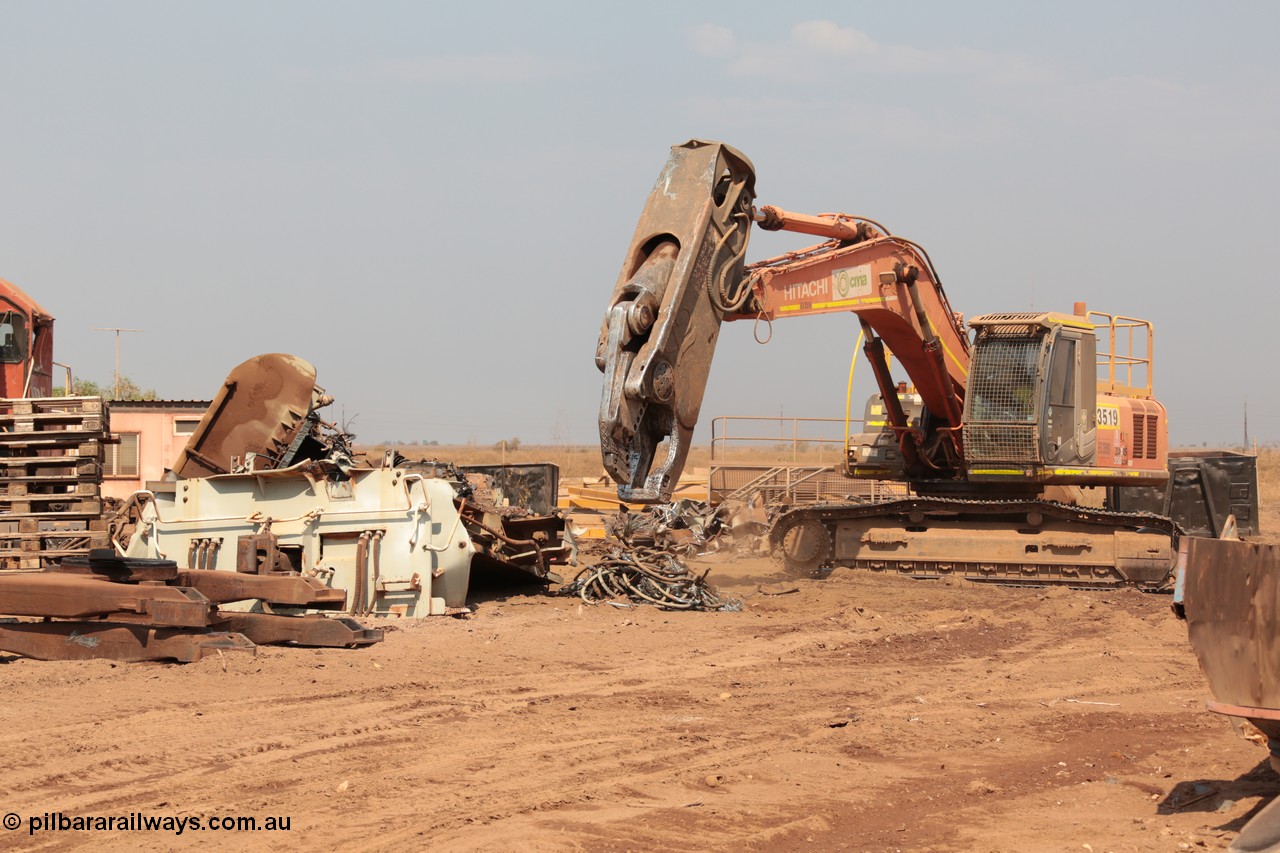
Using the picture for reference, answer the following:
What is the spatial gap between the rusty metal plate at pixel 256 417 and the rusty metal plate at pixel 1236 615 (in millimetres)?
8939

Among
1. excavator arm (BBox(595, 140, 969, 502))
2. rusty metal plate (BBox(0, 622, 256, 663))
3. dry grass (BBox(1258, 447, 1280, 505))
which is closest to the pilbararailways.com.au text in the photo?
rusty metal plate (BBox(0, 622, 256, 663))

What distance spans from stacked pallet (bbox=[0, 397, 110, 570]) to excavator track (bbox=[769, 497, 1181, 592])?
7.98 m

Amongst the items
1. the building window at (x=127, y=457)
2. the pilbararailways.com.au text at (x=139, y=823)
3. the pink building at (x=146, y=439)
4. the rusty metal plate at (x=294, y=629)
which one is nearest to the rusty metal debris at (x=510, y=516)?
the rusty metal plate at (x=294, y=629)

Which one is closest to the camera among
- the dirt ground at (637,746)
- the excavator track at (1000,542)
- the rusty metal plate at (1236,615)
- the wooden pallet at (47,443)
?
the rusty metal plate at (1236,615)

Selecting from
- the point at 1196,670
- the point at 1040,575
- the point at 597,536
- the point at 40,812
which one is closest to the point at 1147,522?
the point at 1040,575

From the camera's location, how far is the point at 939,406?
15.4 metres

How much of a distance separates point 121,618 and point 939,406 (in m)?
9.92

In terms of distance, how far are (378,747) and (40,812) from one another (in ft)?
5.32

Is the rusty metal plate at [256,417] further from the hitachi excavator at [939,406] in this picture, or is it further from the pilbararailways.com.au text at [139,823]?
the pilbararailways.com.au text at [139,823]

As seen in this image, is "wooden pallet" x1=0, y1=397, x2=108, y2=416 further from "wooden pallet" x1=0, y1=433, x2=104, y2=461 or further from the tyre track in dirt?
the tyre track in dirt

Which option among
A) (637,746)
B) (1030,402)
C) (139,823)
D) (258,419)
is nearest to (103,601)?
(139,823)

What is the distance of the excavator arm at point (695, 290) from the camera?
10891mm

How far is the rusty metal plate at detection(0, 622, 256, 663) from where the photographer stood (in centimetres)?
823

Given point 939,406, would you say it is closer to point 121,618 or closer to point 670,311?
point 670,311
